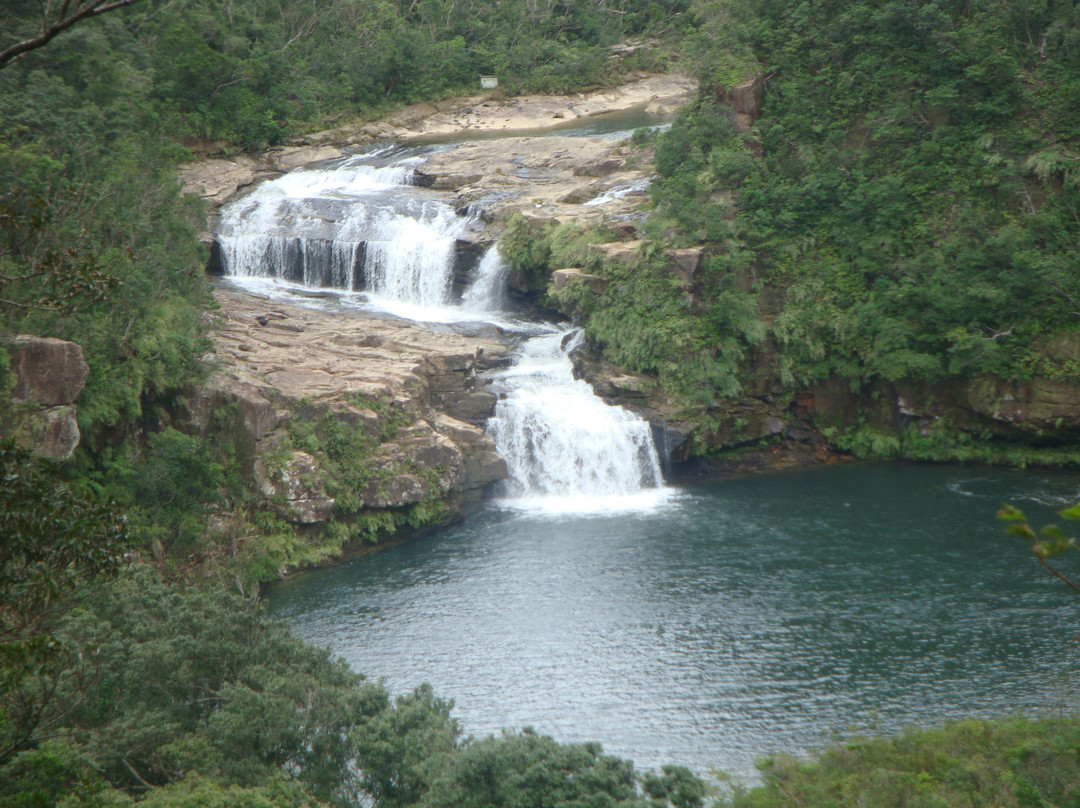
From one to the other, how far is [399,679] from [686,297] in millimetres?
16552

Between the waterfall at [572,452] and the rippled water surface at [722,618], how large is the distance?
1.50 m

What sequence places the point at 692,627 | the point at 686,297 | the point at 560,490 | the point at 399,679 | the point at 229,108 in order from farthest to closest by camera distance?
the point at 229,108
the point at 686,297
the point at 560,490
the point at 692,627
the point at 399,679

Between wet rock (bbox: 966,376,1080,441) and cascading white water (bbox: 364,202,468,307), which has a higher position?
cascading white water (bbox: 364,202,468,307)

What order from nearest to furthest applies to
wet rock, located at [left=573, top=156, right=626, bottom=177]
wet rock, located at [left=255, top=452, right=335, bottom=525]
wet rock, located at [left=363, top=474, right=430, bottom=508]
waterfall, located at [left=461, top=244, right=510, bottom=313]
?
wet rock, located at [left=255, top=452, right=335, bottom=525], wet rock, located at [left=363, top=474, right=430, bottom=508], waterfall, located at [left=461, top=244, right=510, bottom=313], wet rock, located at [left=573, top=156, right=626, bottom=177]

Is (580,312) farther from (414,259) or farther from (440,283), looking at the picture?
(414,259)

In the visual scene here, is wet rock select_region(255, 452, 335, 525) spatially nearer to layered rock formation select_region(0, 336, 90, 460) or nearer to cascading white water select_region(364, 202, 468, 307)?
layered rock formation select_region(0, 336, 90, 460)

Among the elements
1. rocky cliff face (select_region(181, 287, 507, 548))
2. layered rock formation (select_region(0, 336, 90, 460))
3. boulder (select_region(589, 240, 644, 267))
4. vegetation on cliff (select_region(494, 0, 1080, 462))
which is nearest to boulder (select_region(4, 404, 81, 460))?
layered rock formation (select_region(0, 336, 90, 460))

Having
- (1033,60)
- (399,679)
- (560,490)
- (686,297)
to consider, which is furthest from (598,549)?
(1033,60)

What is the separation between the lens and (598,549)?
1004 inches

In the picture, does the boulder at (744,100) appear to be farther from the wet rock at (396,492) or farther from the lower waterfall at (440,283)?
the wet rock at (396,492)

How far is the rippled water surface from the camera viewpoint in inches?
714

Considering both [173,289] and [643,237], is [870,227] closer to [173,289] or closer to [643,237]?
[643,237]

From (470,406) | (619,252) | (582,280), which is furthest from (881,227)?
(470,406)

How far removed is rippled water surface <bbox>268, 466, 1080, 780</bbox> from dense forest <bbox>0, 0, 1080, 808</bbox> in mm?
2878
